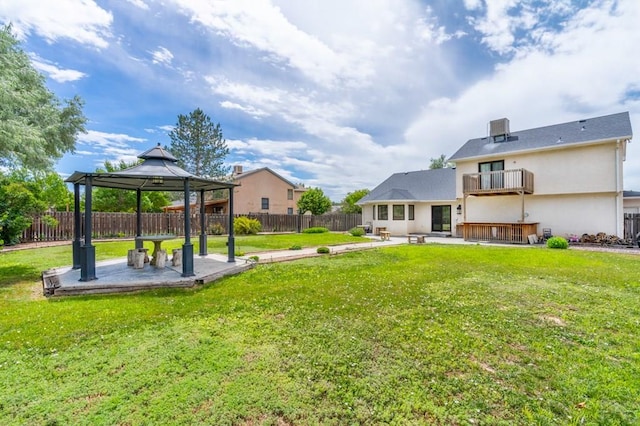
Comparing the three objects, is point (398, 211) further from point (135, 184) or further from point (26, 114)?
point (26, 114)

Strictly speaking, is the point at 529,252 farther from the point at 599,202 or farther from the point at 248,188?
the point at 248,188

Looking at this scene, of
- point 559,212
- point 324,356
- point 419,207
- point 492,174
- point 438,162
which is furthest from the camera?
point 438,162

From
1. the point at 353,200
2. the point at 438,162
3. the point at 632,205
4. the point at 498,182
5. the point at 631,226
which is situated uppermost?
the point at 438,162

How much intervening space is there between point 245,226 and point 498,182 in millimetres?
16201

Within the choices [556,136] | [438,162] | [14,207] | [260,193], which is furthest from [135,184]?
[438,162]

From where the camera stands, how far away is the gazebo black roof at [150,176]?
21.4 ft

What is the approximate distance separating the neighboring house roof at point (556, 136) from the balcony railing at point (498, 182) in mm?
1586

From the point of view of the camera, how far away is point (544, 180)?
634 inches

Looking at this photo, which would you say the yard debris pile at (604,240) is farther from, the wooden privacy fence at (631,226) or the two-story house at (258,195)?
the two-story house at (258,195)

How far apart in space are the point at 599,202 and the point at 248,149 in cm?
2979

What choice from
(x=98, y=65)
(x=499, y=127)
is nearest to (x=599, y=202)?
(x=499, y=127)

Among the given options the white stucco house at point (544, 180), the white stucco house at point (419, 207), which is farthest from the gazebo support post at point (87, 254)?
the white stucco house at point (419, 207)

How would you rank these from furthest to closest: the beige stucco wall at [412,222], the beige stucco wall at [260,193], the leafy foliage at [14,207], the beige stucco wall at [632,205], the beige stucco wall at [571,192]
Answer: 1. the beige stucco wall at [260,193]
2. the beige stucco wall at [412,222]
3. the beige stucco wall at [632,205]
4. the beige stucco wall at [571,192]
5. the leafy foliage at [14,207]

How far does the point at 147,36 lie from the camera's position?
10094 mm
